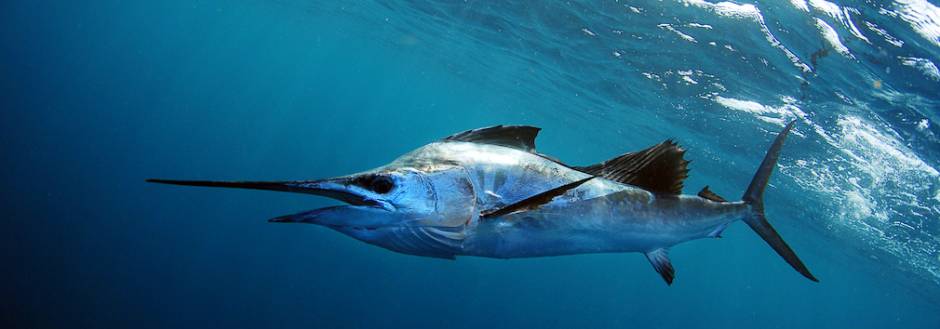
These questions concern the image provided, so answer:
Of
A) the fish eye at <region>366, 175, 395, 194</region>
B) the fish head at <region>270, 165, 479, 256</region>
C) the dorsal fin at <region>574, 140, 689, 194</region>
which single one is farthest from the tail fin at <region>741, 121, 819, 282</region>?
the fish eye at <region>366, 175, 395, 194</region>

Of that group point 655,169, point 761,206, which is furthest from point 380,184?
point 761,206

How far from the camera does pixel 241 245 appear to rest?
823 inches

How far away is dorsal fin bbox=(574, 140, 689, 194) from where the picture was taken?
7.23 ft

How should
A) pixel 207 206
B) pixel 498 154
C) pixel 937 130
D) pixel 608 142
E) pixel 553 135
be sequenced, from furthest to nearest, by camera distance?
pixel 553 135
pixel 608 142
pixel 207 206
pixel 937 130
pixel 498 154

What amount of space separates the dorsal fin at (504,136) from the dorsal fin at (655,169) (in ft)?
0.94

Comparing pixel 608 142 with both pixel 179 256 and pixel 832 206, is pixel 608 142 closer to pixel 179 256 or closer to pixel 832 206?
pixel 832 206

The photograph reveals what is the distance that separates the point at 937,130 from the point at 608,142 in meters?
20.8

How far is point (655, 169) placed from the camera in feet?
7.26

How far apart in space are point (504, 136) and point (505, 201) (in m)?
0.47

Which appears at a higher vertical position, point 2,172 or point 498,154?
point 498,154

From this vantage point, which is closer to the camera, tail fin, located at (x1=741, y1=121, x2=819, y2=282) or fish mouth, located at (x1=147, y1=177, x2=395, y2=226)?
fish mouth, located at (x1=147, y1=177, x2=395, y2=226)

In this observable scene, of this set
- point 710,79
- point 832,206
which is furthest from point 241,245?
point 832,206

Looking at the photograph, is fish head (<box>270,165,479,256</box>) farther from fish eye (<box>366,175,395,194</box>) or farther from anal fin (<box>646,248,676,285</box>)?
anal fin (<box>646,248,676,285</box>)

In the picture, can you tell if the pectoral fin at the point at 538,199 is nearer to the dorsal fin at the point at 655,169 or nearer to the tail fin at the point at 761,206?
the dorsal fin at the point at 655,169
